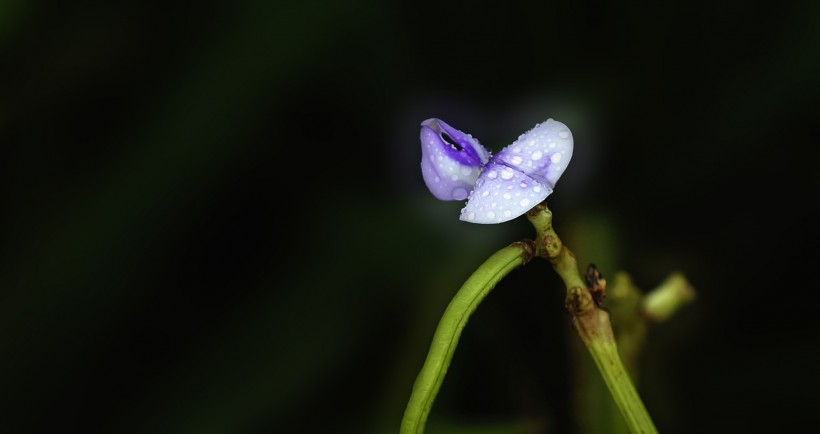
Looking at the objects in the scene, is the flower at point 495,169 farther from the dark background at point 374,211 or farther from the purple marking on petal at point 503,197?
the dark background at point 374,211

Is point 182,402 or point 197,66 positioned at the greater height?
point 197,66

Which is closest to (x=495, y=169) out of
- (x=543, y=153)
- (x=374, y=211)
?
(x=543, y=153)

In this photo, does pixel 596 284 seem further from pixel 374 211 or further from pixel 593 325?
pixel 374 211

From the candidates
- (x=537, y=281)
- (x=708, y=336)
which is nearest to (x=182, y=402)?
(x=537, y=281)

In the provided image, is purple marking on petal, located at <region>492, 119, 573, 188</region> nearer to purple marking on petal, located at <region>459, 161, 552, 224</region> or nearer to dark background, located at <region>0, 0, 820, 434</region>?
purple marking on petal, located at <region>459, 161, 552, 224</region>

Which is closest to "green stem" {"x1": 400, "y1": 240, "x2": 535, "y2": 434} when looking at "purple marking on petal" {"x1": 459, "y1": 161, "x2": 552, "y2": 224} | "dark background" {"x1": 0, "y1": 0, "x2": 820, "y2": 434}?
"purple marking on petal" {"x1": 459, "y1": 161, "x2": 552, "y2": 224}

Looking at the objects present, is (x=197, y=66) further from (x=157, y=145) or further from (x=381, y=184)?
(x=381, y=184)
